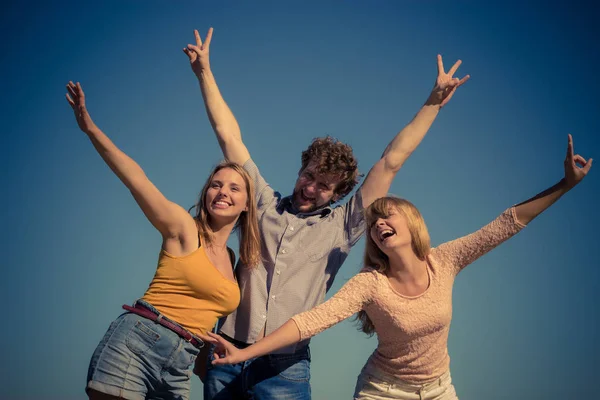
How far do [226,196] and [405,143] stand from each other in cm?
172

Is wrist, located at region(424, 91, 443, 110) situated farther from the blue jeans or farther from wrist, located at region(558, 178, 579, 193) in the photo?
the blue jeans

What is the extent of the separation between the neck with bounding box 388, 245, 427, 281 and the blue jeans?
1124 mm

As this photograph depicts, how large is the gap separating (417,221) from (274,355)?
5.28 feet

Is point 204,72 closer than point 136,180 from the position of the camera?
No

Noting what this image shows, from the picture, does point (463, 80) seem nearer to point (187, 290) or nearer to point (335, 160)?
point (335, 160)

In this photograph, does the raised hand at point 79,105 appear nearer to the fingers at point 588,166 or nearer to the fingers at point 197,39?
the fingers at point 197,39

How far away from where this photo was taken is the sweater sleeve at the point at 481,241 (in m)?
4.78

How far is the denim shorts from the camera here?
12.4 ft

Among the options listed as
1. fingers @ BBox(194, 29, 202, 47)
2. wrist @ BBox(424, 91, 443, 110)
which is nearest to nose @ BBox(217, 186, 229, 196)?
fingers @ BBox(194, 29, 202, 47)

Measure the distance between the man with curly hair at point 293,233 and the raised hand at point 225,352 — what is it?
24.3 inches

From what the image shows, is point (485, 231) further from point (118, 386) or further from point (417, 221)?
point (118, 386)

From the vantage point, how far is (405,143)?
5.29 metres

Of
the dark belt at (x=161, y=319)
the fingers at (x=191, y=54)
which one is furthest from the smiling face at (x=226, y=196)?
the fingers at (x=191, y=54)

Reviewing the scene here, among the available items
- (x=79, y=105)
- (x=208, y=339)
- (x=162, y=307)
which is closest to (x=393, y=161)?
(x=208, y=339)
